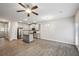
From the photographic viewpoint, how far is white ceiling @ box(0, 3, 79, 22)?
1.64 meters

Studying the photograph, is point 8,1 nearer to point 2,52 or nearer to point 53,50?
point 2,52

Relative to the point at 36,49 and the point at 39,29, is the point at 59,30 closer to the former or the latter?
the point at 39,29

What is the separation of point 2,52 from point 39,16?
106 cm

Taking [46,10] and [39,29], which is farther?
[39,29]

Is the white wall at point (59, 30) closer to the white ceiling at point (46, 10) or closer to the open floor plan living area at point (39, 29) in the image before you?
the open floor plan living area at point (39, 29)

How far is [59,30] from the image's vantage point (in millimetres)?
1789

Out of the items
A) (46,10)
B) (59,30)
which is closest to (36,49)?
(59,30)

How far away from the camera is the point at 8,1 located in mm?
1621

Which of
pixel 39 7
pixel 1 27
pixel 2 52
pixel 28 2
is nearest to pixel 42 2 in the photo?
pixel 39 7

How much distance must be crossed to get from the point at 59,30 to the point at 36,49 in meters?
0.64

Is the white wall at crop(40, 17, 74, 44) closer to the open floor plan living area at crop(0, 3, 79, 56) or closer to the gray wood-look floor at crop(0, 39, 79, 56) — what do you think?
the open floor plan living area at crop(0, 3, 79, 56)

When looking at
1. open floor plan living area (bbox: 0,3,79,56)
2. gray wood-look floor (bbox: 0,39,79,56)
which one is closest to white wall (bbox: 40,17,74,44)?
open floor plan living area (bbox: 0,3,79,56)

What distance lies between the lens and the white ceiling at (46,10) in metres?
1.64

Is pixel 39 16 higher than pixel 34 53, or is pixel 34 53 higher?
pixel 39 16
